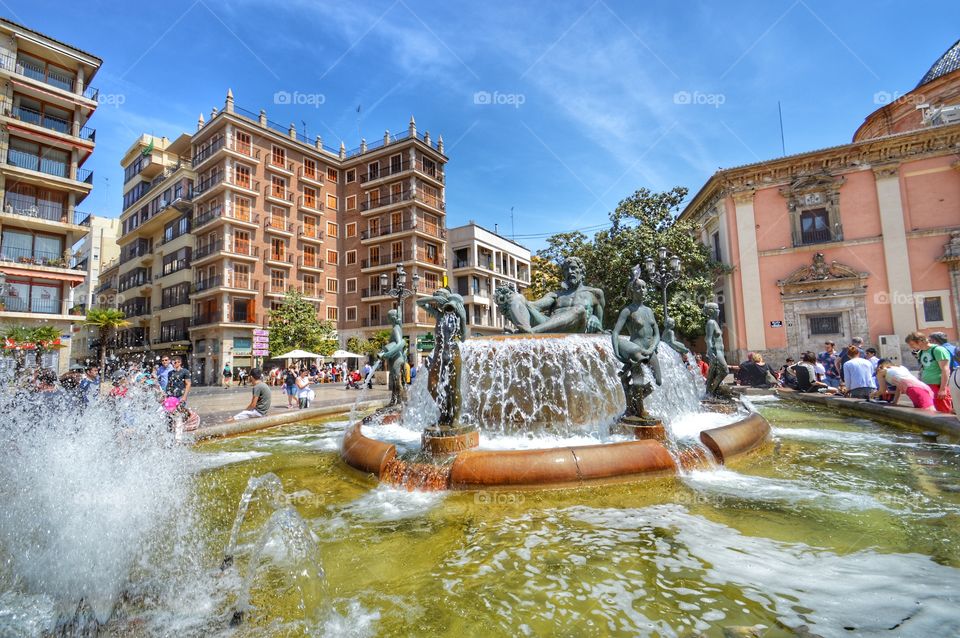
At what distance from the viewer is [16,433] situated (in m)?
4.50

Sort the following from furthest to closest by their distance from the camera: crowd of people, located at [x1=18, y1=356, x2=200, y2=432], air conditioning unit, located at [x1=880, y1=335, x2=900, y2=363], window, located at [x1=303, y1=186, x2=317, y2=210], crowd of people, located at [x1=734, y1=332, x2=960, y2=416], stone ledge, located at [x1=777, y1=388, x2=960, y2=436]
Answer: window, located at [x1=303, y1=186, x2=317, y2=210] → air conditioning unit, located at [x1=880, y1=335, x2=900, y2=363] → crowd of people, located at [x1=18, y1=356, x2=200, y2=432] → crowd of people, located at [x1=734, y1=332, x2=960, y2=416] → stone ledge, located at [x1=777, y1=388, x2=960, y2=436]

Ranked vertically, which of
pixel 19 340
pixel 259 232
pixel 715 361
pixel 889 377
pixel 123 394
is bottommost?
pixel 889 377

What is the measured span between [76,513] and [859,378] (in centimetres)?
1287

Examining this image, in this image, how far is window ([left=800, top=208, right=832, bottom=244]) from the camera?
81.9 feet

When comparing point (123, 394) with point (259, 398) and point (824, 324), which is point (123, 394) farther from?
point (824, 324)

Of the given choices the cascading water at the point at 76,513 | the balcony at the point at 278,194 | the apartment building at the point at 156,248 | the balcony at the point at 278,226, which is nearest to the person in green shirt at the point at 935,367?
the cascading water at the point at 76,513

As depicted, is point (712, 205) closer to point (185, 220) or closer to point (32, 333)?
point (32, 333)

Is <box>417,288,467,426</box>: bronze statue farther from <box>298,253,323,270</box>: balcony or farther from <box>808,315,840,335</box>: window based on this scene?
<box>298,253,323,270</box>: balcony

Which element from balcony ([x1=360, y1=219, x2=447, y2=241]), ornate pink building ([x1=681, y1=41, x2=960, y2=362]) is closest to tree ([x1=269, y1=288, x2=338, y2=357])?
balcony ([x1=360, y1=219, x2=447, y2=241])

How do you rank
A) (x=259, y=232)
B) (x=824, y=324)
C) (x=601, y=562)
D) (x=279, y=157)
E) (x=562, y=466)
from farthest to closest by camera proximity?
(x=279, y=157) < (x=259, y=232) < (x=824, y=324) < (x=562, y=466) < (x=601, y=562)

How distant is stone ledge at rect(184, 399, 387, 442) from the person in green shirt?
11533 mm

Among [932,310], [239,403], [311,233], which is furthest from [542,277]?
[311,233]

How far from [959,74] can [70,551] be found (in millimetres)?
36786

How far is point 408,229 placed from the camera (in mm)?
40594
